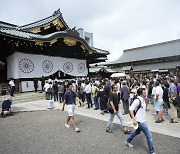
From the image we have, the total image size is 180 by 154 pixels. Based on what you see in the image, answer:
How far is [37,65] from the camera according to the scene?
18.8 m

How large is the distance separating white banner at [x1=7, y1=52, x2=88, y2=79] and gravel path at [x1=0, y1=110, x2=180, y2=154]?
996 centimetres

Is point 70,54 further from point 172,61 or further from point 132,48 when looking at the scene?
point 132,48

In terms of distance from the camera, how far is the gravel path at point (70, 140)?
5.19 meters

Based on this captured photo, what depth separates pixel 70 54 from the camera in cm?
2225

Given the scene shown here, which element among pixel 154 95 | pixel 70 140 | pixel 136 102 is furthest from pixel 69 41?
pixel 136 102

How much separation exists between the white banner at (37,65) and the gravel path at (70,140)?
9961 mm

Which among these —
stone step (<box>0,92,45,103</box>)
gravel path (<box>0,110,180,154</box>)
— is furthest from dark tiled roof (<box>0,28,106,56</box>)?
gravel path (<box>0,110,180,154</box>)

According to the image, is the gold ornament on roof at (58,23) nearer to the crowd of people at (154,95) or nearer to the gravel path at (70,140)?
the crowd of people at (154,95)

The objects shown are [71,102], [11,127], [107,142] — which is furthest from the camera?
[11,127]

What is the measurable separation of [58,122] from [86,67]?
53.5ft

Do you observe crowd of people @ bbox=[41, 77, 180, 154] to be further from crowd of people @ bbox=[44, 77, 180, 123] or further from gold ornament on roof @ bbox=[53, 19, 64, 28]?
gold ornament on roof @ bbox=[53, 19, 64, 28]

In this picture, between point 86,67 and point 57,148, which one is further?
point 86,67

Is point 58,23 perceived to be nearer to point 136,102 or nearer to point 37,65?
point 37,65

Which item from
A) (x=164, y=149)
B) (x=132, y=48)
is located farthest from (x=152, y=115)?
(x=132, y=48)
